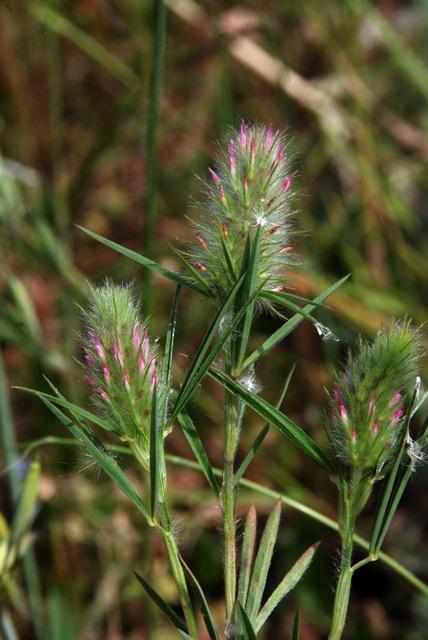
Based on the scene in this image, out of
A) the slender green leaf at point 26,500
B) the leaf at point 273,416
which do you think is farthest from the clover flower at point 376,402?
the slender green leaf at point 26,500

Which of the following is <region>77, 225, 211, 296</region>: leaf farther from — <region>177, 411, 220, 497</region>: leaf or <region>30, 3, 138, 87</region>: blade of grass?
<region>30, 3, 138, 87</region>: blade of grass

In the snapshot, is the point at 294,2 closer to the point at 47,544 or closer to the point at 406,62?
the point at 406,62

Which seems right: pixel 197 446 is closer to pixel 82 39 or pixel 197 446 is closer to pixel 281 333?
pixel 281 333

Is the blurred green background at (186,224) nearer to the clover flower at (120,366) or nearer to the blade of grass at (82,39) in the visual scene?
the blade of grass at (82,39)

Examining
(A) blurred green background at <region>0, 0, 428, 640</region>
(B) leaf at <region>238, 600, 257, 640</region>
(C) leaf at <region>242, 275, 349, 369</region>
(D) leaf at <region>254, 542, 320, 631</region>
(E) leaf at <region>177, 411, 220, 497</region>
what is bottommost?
Result: (B) leaf at <region>238, 600, 257, 640</region>

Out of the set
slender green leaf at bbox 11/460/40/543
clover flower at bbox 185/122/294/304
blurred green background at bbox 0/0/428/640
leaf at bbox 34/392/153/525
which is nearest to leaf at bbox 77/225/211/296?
clover flower at bbox 185/122/294/304

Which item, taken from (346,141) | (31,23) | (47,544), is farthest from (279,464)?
(31,23)

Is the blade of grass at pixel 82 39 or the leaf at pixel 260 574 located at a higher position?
the blade of grass at pixel 82 39
